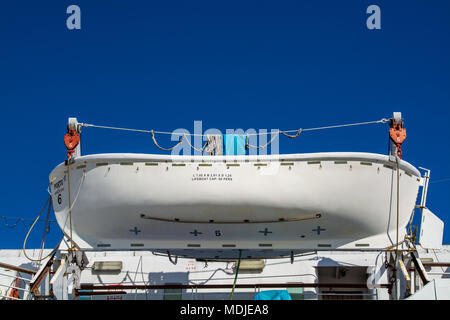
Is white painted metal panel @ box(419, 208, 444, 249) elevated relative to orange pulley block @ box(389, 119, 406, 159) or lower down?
lower down

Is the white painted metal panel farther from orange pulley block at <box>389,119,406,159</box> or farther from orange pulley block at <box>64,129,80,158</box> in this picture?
orange pulley block at <box>64,129,80,158</box>

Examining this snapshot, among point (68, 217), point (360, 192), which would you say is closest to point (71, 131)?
point (68, 217)

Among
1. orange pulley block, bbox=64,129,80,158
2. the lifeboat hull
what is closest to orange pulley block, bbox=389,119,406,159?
the lifeboat hull

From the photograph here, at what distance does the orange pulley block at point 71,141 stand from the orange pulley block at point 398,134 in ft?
19.5

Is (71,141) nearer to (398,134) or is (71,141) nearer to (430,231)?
(398,134)

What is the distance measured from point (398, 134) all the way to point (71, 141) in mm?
6187

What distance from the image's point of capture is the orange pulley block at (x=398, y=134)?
11.5 metres

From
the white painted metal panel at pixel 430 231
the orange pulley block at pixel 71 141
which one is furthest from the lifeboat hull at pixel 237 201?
the white painted metal panel at pixel 430 231

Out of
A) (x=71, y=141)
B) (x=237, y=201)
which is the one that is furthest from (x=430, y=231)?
(x=71, y=141)

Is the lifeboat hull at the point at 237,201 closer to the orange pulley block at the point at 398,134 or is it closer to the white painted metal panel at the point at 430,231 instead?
the orange pulley block at the point at 398,134

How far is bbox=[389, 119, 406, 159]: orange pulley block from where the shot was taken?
1148 centimetres

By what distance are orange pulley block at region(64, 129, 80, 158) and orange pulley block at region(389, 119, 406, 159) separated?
5951 millimetres
